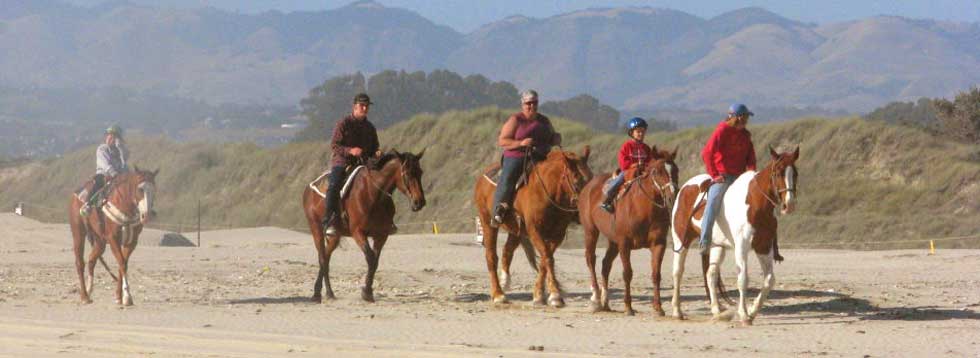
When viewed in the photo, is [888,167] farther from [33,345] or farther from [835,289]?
[33,345]

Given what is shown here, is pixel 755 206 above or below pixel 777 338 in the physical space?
above

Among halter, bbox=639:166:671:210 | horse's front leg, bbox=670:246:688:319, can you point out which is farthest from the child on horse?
horse's front leg, bbox=670:246:688:319

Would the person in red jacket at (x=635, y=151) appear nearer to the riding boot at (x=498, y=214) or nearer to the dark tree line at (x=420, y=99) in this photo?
the riding boot at (x=498, y=214)

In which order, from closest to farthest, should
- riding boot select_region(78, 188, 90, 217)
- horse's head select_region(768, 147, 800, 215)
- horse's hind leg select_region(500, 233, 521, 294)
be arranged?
1. horse's head select_region(768, 147, 800, 215)
2. horse's hind leg select_region(500, 233, 521, 294)
3. riding boot select_region(78, 188, 90, 217)

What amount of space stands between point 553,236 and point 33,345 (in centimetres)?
724

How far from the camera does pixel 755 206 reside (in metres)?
17.4

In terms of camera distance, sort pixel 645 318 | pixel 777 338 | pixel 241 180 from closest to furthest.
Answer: pixel 777 338, pixel 645 318, pixel 241 180

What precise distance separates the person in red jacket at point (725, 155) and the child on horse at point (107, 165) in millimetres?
7966

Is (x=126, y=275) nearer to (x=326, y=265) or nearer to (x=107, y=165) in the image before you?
(x=107, y=165)

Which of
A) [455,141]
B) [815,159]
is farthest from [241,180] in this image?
[815,159]

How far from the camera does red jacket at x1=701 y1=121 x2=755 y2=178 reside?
712 inches

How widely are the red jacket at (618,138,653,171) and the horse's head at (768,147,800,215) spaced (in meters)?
2.72

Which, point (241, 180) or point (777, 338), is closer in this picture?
point (777, 338)

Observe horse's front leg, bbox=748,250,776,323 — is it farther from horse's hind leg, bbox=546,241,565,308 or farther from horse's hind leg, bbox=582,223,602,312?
horse's hind leg, bbox=546,241,565,308
